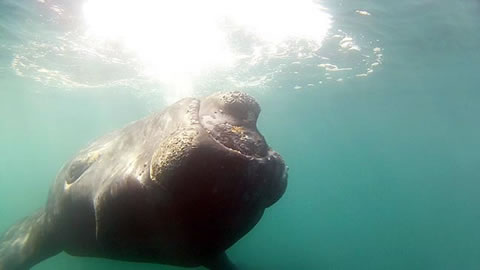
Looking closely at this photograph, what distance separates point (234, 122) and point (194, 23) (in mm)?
15976

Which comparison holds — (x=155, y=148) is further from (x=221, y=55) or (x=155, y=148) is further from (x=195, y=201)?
(x=221, y=55)

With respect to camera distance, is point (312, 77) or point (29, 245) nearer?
point (29, 245)

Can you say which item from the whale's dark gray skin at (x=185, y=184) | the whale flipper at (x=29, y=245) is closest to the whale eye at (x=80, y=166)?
the whale's dark gray skin at (x=185, y=184)

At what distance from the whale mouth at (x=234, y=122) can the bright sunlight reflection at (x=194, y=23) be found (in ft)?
42.4

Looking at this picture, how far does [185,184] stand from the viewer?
3256mm

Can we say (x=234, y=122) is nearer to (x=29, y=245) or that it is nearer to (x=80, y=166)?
(x=80, y=166)

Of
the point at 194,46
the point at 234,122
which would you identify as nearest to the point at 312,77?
the point at 194,46

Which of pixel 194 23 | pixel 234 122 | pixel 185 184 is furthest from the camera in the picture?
pixel 194 23

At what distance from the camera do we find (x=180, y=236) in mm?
3691

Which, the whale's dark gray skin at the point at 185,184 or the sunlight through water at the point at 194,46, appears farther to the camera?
the sunlight through water at the point at 194,46

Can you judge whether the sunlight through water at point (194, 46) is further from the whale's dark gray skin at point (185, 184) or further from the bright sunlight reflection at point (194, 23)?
the whale's dark gray skin at point (185, 184)

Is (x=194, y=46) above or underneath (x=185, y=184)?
underneath

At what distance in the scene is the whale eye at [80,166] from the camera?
17.5 ft

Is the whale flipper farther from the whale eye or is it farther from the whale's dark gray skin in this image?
the whale's dark gray skin
